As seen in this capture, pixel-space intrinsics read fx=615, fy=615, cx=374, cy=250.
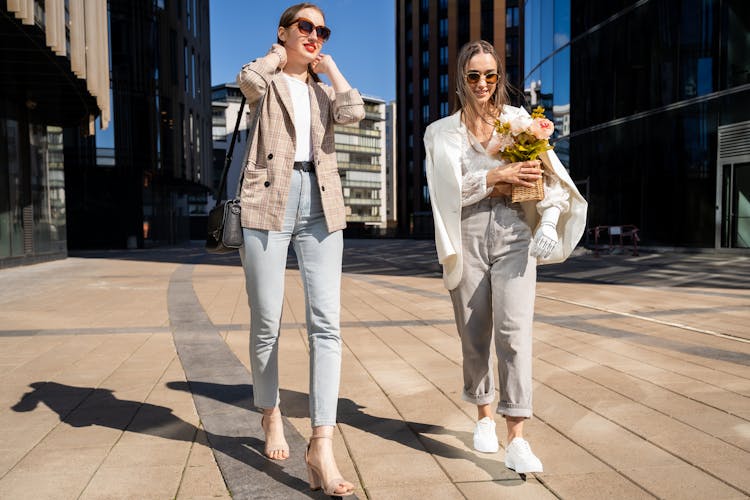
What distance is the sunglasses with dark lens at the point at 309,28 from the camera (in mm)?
2621

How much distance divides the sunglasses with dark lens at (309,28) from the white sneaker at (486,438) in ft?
6.27

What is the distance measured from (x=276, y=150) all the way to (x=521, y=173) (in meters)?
1.06

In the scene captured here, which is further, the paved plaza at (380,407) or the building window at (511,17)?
the building window at (511,17)

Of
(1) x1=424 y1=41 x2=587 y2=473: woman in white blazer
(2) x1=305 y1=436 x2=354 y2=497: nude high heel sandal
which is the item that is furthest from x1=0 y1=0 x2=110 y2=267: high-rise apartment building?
(2) x1=305 y1=436 x2=354 y2=497: nude high heel sandal

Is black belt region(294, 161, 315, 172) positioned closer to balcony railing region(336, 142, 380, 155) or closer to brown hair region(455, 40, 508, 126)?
brown hair region(455, 40, 508, 126)

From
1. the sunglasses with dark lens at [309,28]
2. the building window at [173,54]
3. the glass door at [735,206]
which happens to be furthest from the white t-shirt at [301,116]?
the building window at [173,54]

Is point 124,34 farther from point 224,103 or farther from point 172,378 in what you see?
point 224,103

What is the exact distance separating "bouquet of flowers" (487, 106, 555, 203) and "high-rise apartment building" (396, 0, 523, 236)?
6093 centimetres

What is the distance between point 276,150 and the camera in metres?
2.62

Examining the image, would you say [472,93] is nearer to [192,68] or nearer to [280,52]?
[280,52]

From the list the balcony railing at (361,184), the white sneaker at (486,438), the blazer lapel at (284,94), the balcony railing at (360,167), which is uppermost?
the balcony railing at (360,167)

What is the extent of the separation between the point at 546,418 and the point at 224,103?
9218 centimetres

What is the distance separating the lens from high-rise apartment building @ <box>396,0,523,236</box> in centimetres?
6662

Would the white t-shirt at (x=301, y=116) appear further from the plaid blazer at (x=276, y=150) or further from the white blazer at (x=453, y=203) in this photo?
the white blazer at (x=453, y=203)
